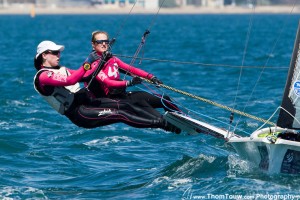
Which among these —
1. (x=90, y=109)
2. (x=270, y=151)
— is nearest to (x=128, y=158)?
(x=90, y=109)

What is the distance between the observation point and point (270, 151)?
912 centimetres

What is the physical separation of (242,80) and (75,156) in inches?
448

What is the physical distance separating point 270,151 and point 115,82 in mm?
1970

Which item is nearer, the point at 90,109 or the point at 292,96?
the point at 292,96

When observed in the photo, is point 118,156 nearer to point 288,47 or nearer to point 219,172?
point 219,172

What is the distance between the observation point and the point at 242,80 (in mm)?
22594

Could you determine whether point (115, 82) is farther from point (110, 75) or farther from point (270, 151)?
point (270, 151)

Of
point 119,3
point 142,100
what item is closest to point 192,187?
point 142,100

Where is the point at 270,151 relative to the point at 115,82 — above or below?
below

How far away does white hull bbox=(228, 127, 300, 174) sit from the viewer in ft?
29.6

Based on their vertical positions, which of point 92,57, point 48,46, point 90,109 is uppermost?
point 48,46

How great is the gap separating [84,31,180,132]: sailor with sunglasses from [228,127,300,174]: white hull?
0.98 m

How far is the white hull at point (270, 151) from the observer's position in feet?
29.6

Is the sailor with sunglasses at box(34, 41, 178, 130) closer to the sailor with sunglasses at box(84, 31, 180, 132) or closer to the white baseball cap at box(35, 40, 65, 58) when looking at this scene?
the white baseball cap at box(35, 40, 65, 58)
